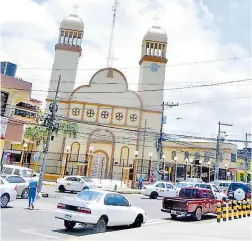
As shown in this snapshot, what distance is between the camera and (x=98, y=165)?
4762 centimetres

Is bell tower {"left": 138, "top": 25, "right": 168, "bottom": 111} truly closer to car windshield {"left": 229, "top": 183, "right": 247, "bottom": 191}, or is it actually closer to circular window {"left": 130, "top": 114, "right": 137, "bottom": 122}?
circular window {"left": 130, "top": 114, "right": 137, "bottom": 122}

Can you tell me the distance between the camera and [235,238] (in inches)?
395

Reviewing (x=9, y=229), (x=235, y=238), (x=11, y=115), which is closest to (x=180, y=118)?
(x=11, y=115)

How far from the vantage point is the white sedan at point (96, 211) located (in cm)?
1007

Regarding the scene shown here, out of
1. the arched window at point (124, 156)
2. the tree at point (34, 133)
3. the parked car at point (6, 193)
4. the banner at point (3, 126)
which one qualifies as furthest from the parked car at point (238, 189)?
the tree at point (34, 133)

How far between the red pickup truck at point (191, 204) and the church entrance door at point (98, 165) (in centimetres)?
3148

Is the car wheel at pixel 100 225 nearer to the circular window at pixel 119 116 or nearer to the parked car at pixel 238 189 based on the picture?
the parked car at pixel 238 189

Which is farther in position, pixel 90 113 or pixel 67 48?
pixel 67 48

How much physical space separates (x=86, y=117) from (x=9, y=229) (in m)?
39.3

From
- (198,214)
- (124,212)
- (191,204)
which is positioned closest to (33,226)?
(124,212)

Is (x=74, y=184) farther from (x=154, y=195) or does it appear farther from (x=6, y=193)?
(x=6, y=193)

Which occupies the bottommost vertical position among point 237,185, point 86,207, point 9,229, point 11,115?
point 9,229

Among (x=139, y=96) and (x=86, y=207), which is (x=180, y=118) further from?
(x=86, y=207)

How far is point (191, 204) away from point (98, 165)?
111 ft
